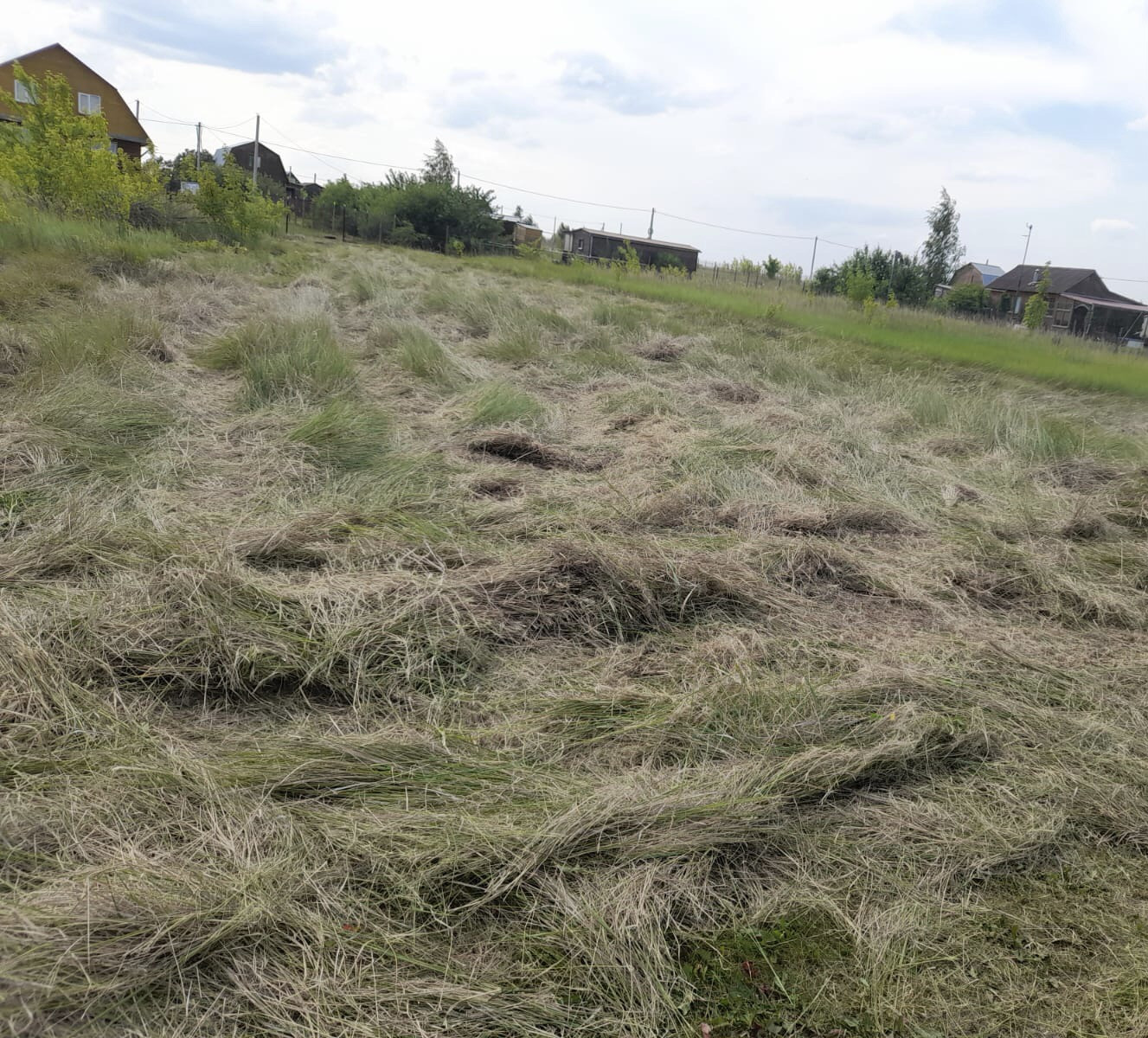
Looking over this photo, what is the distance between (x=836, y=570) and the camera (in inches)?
133

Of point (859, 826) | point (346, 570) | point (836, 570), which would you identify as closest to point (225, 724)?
point (346, 570)

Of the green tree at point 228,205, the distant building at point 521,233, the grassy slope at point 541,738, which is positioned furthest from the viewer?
the distant building at point 521,233

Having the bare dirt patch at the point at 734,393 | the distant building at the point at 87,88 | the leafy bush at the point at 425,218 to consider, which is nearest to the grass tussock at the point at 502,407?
the bare dirt patch at the point at 734,393

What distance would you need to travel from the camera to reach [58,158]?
40.1ft

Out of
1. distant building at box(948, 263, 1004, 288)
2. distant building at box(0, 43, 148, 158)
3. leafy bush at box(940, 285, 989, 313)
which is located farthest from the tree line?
distant building at box(0, 43, 148, 158)

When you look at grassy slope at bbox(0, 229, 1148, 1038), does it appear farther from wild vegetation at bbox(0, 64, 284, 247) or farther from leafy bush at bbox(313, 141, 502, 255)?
leafy bush at bbox(313, 141, 502, 255)

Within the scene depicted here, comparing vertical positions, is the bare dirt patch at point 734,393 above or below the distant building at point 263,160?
below

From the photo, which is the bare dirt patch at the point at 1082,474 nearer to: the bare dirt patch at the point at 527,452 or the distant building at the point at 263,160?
the bare dirt patch at the point at 527,452

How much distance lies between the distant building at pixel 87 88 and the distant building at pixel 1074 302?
36.4m

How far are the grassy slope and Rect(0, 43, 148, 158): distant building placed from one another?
35092 mm

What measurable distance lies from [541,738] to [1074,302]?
35.8 metres

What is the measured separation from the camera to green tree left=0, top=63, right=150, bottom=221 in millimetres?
12133

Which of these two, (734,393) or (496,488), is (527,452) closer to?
(496,488)

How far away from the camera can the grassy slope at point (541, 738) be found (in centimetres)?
143
